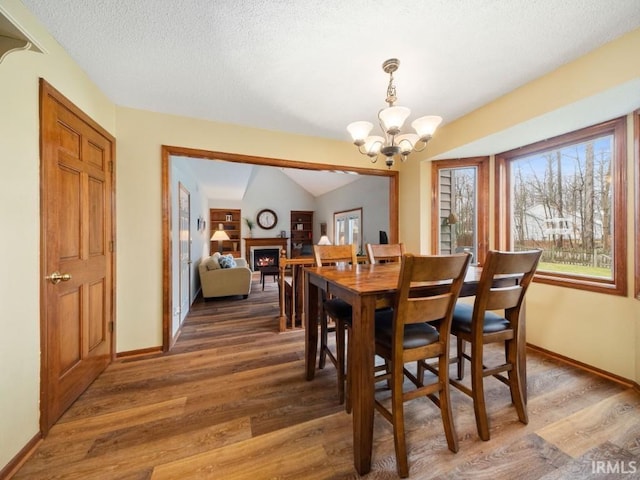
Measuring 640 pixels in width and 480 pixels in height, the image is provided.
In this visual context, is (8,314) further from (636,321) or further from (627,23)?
(636,321)

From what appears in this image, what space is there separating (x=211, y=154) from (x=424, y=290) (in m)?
2.45

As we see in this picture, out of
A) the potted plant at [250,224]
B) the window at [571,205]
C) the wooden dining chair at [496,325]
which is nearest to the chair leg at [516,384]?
the wooden dining chair at [496,325]

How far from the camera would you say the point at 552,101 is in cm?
192

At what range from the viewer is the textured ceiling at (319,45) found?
4.51ft

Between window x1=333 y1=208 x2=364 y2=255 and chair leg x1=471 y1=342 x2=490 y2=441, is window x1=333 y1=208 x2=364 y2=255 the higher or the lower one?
the higher one

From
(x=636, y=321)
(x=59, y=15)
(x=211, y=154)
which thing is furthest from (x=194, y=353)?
(x=636, y=321)

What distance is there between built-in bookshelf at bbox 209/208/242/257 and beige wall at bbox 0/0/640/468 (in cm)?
579

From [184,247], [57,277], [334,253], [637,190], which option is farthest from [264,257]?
[637,190]

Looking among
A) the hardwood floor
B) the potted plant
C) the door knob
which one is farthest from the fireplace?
the door knob

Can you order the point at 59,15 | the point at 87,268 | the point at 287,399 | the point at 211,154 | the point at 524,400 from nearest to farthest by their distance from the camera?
the point at 59,15, the point at 524,400, the point at 287,399, the point at 87,268, the point at 211,154

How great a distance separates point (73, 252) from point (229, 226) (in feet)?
21.8

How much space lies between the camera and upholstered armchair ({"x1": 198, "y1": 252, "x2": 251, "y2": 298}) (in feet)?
14.2

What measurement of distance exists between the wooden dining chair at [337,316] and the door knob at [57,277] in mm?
1726

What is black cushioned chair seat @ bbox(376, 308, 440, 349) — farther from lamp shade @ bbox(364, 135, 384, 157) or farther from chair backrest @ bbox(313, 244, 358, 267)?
lamp shade @ bbox(364, 135, 384, 157)
